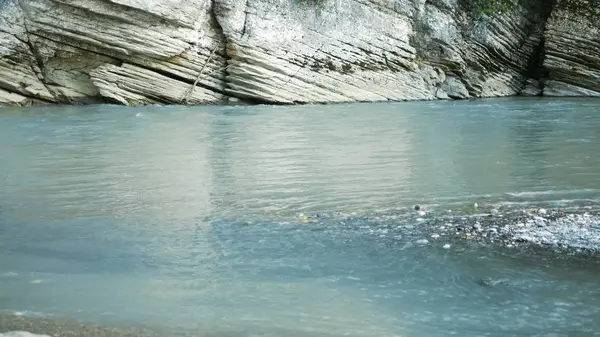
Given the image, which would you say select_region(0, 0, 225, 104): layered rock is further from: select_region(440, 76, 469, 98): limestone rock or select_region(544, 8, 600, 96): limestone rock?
select_region(544, 8, 600, 96): limestone rock

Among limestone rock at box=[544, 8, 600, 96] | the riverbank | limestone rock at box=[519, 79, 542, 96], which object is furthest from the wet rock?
limestone rock at box=[519, 79, 542, 96]

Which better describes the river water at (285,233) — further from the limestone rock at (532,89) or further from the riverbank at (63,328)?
the limestone rock at (532,89)

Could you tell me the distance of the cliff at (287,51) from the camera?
17219 millimetres

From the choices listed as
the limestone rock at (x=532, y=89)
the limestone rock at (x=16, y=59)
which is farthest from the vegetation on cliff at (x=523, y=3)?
the limestone rock at (x=16, y=59)

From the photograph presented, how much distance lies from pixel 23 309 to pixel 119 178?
403cm

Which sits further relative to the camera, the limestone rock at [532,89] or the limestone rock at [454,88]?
the limestone rock at [532,89]

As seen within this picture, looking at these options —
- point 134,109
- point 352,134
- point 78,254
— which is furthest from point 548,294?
point 134,109

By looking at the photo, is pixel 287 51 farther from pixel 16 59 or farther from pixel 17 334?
pixel 17 334

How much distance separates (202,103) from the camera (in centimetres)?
1823

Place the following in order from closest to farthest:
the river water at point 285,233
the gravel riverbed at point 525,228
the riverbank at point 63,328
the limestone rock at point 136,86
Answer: the riverbank at point 63,328
the river water at point 285,233
the gravel riverbed at point 525,228
the limestone rock at point 136,86

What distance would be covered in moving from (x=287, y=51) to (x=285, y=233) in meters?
13.6

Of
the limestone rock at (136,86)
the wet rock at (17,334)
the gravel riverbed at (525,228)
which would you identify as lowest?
the limestone rock at (136,86)

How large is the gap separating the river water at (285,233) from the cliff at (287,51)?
6125 mm

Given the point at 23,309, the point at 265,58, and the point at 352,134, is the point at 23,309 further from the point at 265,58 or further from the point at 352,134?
the point at 265,58
